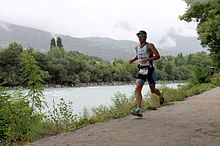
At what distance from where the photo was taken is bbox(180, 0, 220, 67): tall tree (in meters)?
17.0

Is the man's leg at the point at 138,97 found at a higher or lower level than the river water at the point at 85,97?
higher

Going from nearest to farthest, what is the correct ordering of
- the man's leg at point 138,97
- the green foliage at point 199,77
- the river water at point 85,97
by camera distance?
the man's leg at point 138,97 < the river water at point 85,97 < the green foliage at point 199,77

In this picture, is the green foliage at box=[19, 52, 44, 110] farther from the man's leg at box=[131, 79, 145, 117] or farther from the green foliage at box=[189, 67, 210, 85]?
the green foliage at box=[189, 67, 210, 85]

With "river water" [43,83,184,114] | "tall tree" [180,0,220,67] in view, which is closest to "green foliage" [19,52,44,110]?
"river water" [43,83,184,114]

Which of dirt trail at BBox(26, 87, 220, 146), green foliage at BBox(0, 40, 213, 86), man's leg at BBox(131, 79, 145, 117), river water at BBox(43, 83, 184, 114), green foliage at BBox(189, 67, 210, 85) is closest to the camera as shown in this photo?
dirt trail at BBox(26, 87, 220, 146)

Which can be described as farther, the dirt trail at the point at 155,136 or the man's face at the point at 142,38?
the man's face at the point at 142,38

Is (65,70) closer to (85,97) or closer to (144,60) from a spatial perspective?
(85,97)

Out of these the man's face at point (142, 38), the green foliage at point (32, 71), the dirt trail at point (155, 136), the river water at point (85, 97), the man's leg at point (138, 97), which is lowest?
the river water at point (85, 97)

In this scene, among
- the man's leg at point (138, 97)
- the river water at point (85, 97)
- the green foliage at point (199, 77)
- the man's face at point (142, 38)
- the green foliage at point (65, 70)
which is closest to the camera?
the man's leg at point (138, 97)

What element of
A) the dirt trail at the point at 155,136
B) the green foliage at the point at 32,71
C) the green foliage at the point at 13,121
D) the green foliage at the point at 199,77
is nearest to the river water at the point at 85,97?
the green foliage at the point at 32,71

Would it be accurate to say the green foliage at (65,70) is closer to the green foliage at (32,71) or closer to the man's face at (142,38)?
the green foliage at (32,71)

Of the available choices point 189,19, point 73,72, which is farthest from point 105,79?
point 189,19

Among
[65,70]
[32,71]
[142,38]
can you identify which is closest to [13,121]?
[32,71]

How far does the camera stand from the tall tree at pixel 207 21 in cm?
1698
